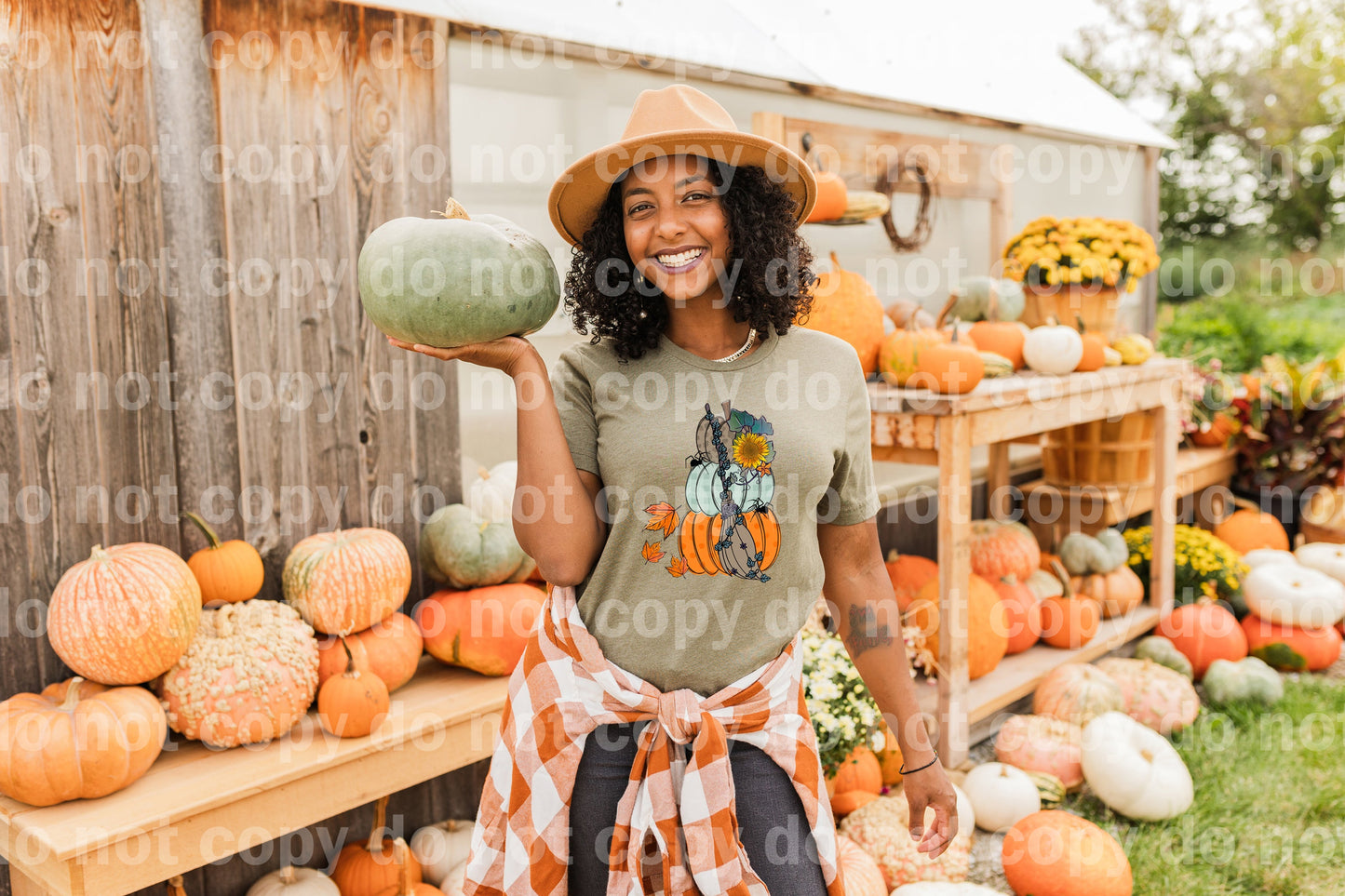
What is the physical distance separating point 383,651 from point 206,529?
0.52 metres

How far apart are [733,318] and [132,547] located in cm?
148

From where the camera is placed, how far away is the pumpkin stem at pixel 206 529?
2.31 meters

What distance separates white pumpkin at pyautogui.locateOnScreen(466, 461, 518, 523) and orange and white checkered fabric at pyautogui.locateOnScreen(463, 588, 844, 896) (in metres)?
1.15

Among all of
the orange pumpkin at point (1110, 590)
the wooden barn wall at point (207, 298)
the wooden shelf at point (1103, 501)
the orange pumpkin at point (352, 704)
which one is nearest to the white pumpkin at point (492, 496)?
the wooden barn wall at point (207, 298)

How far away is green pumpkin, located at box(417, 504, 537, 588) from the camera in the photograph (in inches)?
107

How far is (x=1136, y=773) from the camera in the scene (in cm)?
300

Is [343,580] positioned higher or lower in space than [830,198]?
lower

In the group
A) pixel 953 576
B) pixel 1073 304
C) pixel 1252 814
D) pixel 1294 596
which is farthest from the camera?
pixel 1294 596

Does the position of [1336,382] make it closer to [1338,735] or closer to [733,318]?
[1338,735]

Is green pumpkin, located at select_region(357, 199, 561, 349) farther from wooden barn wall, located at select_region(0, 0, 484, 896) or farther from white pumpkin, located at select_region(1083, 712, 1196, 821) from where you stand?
white pumpkin, located at select_region(1083, 712, 1196, 821)

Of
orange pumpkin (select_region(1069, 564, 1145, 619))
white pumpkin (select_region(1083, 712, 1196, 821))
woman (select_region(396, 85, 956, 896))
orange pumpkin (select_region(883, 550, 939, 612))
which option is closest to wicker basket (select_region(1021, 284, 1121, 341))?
orange pumpkin (select_region(1069, 564, 1145, 619))

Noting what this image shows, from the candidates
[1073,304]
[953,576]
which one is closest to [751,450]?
→ [953,576]

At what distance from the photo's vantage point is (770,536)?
1.58 metres

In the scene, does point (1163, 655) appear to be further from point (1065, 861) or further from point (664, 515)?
point (664, 515)
